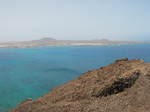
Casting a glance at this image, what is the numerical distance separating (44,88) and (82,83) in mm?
15436

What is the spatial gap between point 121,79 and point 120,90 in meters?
0.65

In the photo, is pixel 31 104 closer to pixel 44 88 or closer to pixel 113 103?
pixel 113 103

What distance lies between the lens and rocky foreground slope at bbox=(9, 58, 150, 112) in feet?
26.2

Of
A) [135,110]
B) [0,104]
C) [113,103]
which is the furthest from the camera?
[0,104]

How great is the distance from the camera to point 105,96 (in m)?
9.23

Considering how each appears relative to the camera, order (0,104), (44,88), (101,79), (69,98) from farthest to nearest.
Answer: (44,88), (0,104), (101,79), (69,98)

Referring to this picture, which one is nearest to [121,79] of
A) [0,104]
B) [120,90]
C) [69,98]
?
[120,90]

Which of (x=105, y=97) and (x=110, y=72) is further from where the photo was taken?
(x=110, y=72)

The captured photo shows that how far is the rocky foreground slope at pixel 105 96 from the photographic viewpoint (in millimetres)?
8000

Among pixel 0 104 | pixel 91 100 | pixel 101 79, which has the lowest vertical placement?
pixel 0 104

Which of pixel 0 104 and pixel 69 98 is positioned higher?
pixel 69 98

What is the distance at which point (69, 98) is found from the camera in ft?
32.3

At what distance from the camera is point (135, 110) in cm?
703

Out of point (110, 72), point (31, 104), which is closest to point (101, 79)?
point (110, 72)
